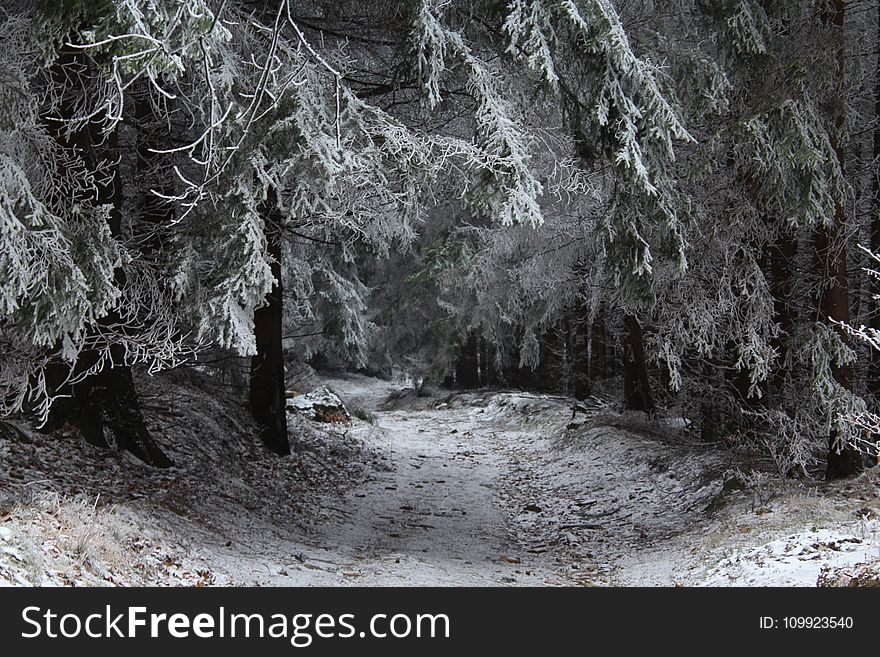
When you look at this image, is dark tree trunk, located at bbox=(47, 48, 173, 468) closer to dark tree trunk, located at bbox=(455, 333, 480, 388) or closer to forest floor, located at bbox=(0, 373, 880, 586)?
forest floor, located at bbox=(0, 373, 880, 586)

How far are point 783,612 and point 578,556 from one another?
3.13 m

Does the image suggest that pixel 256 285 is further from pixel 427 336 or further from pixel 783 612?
pixel 427 336

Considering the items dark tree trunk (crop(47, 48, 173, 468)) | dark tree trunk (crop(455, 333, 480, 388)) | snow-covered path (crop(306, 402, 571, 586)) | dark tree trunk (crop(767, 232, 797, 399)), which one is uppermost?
dark tree trunk (crop(767, 232, 797, 399))

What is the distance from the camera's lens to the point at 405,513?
9688 millimetres

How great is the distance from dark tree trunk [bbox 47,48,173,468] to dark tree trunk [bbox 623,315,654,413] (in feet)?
28.8

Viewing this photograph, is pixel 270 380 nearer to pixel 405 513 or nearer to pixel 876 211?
pixel 405 513

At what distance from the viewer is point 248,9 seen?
319 inches

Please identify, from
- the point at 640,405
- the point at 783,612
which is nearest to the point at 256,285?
the point at 783,612

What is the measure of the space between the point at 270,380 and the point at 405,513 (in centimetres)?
354

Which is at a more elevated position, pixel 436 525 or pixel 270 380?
pixel 270 380

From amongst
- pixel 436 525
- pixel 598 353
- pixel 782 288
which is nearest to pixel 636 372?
pixel 782 288

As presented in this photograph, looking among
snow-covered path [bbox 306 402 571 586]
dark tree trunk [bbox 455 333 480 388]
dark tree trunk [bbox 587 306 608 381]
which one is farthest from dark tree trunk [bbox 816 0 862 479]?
dark tree trunk [bbox 455 333 480 388]

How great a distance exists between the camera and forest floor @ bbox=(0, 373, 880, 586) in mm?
5539

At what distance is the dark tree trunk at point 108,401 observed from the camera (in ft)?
24.8
